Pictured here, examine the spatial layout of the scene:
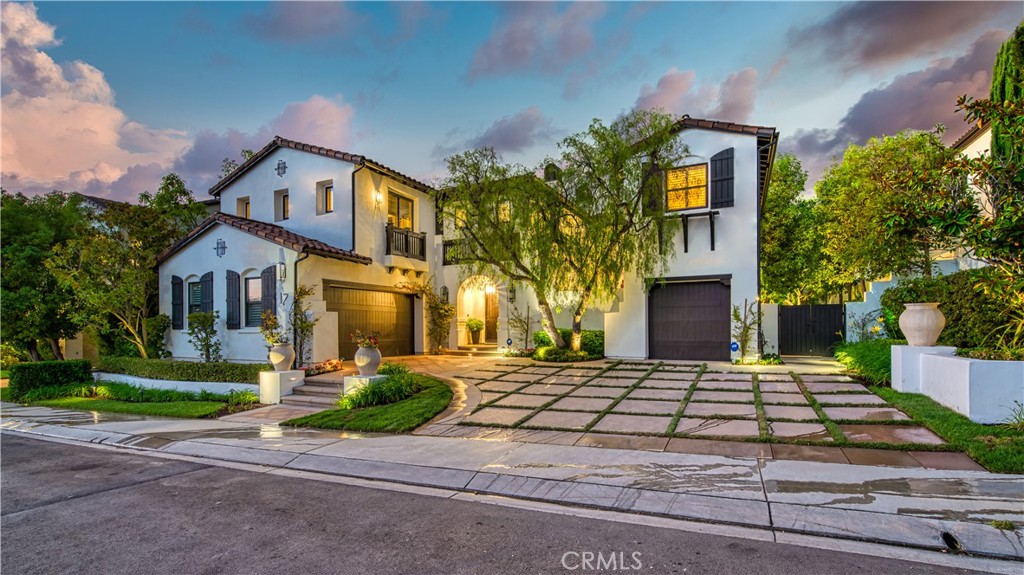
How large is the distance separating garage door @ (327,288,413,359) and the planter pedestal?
3.52m

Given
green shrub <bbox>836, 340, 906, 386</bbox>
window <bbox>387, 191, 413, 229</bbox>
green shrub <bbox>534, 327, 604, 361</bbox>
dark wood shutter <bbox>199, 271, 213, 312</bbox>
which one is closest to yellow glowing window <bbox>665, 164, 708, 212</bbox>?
green shrub <bbox>534, 327, 604, 361</bbox>

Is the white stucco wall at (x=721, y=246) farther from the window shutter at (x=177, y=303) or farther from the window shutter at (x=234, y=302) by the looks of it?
the window shutter at (x=177, y=303)

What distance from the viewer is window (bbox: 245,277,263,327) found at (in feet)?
43.5

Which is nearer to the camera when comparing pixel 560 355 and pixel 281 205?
pixel 560 355

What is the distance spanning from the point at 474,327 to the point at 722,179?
398 inches

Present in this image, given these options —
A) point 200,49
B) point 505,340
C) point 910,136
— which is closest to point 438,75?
point 200,49

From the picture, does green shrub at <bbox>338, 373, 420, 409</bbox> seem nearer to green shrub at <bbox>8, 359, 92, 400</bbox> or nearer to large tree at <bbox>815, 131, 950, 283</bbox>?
green shrub at <bbox>8, 359, 92, 400</bbox>

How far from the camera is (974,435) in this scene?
5875 mm

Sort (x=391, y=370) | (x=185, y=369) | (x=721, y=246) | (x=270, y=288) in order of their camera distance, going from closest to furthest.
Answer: (x=391, y=370) < (x=185, y=369) < (x=270, y=288) < (x=721, y=246)

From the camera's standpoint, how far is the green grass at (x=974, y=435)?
16.6 ft

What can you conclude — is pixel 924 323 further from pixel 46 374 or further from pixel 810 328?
pixel 46 374

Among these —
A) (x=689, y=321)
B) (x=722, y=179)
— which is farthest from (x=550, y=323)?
(x=722, y=179)

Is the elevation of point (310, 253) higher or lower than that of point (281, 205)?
lower

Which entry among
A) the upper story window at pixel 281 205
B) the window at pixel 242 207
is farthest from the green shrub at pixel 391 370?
the window at pixel 242 207
